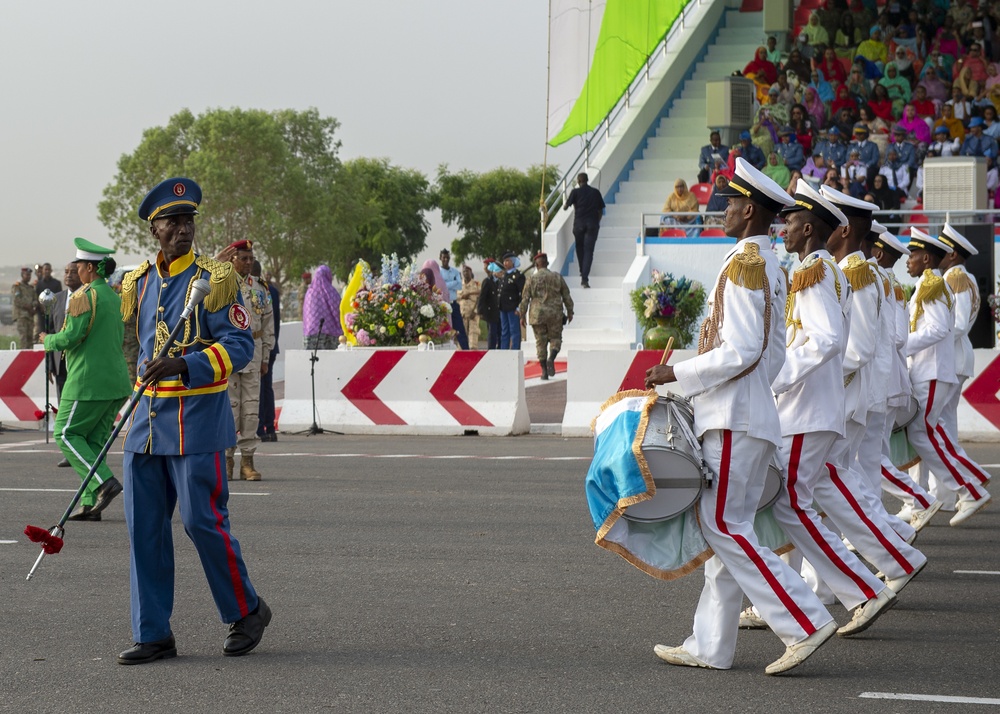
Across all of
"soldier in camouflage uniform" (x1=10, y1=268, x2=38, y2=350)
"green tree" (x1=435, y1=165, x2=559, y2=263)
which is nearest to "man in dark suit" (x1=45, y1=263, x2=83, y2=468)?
"soldier in camouflage uniform" (x1=10, y1=268, x2=38, y2=350)

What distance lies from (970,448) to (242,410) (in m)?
7.60

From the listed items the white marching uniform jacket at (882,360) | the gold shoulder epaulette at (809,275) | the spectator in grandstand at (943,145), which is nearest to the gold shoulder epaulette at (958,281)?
the white marching uniform jacket at (882,360)

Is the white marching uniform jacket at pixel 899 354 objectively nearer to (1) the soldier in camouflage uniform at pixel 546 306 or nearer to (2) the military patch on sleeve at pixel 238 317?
(2) the military patch on sleeve at pixel 238 317

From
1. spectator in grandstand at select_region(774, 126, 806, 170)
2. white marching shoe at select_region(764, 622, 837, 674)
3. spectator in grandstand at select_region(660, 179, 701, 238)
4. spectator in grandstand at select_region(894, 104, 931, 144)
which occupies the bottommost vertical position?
white marching shoe at select_region(764, 622, 837, 674)

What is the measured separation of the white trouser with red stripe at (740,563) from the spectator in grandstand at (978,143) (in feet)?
67.1

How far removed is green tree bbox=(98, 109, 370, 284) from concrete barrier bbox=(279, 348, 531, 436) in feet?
154

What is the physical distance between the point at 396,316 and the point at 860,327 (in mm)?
10347

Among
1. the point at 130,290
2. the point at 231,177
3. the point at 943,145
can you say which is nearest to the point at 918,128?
the point at 943,145

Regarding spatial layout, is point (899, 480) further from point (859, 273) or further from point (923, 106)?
point (923, 106)

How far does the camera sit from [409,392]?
17.1 m

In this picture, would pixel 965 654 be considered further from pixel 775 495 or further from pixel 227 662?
pixel 227 662

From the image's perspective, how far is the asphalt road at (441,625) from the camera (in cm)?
583

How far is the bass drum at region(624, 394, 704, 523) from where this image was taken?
5988 mm

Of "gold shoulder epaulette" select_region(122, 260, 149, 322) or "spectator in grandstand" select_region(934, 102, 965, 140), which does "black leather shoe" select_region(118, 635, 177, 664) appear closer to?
"gold shoulder epaulette" select_region(122, 260, 149, 322)
